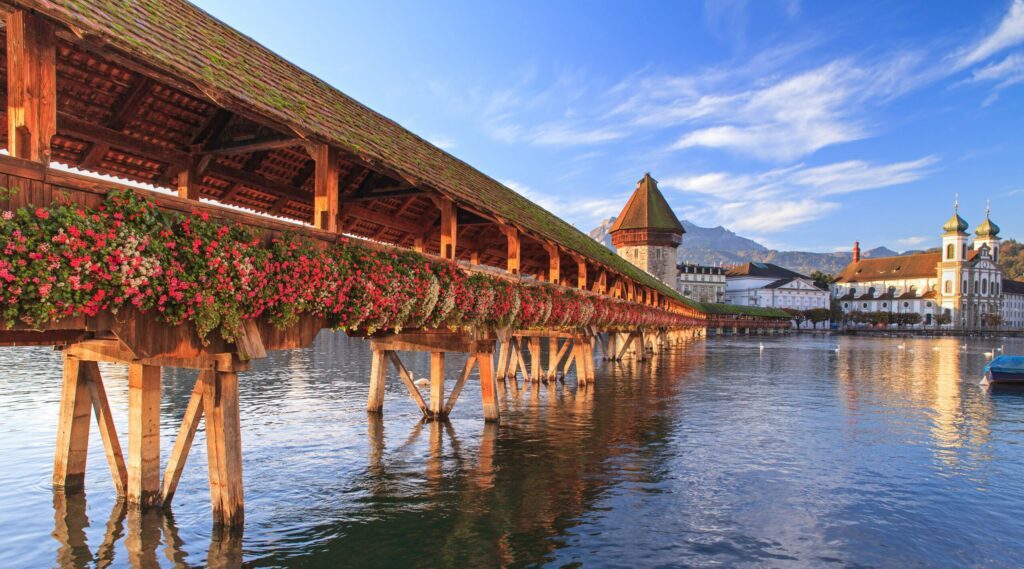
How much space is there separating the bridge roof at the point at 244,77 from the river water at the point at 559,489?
215 inches

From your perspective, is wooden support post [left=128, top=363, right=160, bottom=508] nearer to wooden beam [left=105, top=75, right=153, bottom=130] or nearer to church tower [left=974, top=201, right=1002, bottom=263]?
wooden beam [left=105, top=75, right=153, bottom=130]

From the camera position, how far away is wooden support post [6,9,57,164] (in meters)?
5.83

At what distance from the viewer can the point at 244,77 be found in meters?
8.80

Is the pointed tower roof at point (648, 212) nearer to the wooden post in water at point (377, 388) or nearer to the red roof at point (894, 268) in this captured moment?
the wooden post in water at point (377, 388)

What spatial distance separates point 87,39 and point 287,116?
2523mm

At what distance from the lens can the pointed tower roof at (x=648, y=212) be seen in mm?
76000

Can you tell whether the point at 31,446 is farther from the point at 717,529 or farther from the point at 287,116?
the point at 717,529

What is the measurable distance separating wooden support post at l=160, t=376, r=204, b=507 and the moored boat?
34822 mm

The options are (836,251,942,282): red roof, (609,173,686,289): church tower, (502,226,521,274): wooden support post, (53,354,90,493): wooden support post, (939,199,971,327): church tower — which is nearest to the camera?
(53,354,90,493): wooden support post

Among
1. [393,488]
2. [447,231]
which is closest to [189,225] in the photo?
[447,231]

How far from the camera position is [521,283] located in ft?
50.8

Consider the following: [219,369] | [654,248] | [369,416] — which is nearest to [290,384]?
[369,416]

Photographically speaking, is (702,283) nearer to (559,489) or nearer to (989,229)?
(989,229)

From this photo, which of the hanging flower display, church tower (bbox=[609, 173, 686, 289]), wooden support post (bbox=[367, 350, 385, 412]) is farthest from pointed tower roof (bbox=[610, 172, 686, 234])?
the hanging flower display
